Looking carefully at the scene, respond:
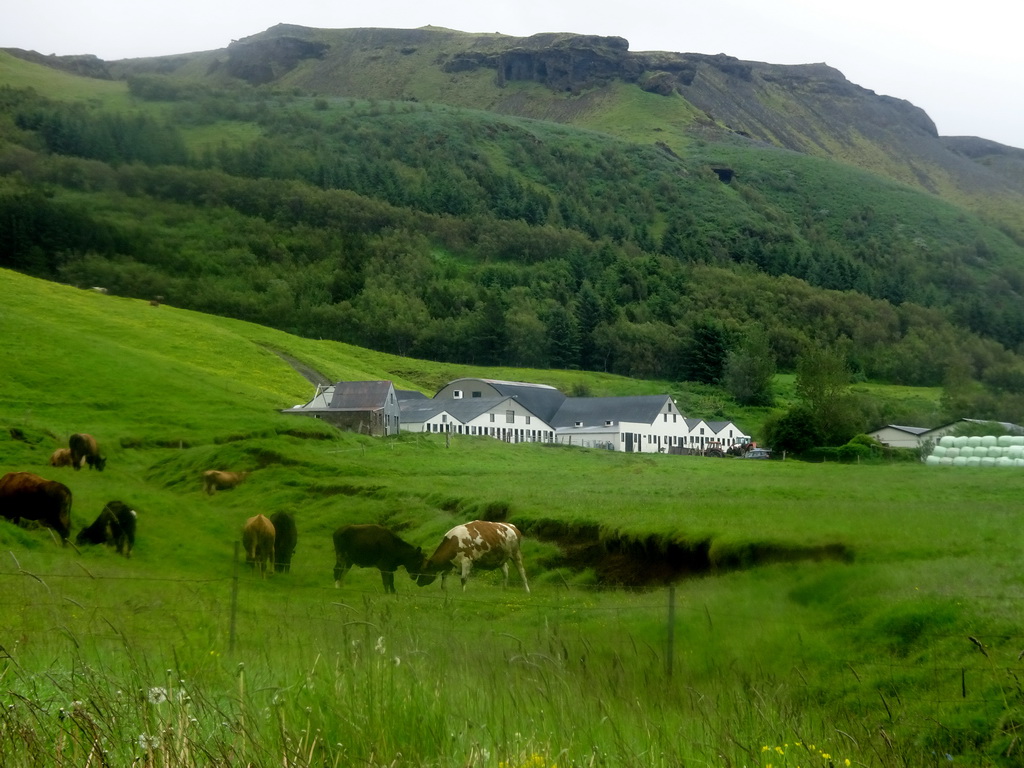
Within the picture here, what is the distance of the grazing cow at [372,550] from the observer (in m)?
17.8

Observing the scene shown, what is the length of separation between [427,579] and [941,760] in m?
11.0

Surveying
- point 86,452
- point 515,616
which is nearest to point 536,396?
point 86,452

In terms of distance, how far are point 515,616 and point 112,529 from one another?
33.4ft

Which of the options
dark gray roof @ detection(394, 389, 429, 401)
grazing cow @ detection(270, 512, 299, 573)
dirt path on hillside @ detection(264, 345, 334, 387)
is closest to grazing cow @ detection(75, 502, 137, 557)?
grazing cow @ detection(270, 512, 299, 573)

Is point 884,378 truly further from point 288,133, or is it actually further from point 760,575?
point 288,133

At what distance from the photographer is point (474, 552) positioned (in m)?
17.6

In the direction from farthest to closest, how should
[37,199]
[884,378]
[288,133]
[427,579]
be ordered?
[288,133] < [37,199] < [884,378] < [427,579]

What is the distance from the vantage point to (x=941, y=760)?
289 inches

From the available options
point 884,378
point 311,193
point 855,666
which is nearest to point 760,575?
point 855,666

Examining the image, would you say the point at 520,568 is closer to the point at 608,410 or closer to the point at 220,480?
the point at 220,480

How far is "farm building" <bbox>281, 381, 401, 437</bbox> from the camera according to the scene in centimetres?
4609

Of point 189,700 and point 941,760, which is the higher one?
point 189,700

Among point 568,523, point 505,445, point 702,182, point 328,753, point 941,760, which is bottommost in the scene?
point 505,445

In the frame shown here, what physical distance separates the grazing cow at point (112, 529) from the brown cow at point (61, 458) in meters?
6.97
